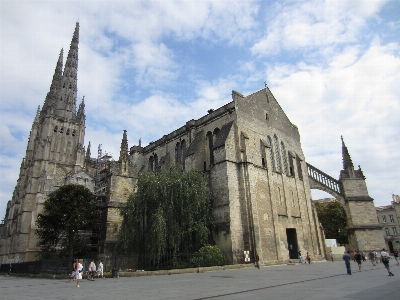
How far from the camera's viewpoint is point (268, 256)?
23.2 metres

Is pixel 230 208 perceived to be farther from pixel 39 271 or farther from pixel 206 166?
pixel 39 271

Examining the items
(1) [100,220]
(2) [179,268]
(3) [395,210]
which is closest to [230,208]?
(2) [179,268]

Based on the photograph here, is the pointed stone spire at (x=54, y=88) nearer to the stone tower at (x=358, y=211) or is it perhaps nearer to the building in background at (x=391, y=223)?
the stone tower at (x=358, y=211)

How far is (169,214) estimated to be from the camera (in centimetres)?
2100

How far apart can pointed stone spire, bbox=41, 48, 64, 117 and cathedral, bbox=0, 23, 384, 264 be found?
67.8 feet

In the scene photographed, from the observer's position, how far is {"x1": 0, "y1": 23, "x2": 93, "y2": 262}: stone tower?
40.1 metres

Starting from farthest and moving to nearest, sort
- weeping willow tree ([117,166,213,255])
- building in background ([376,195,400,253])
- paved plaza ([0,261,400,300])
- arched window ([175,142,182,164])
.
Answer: building in background ([376,195,400,253]) → arched window ([175,142,182,164]) → weeping willow tree ([117,166,213,255]) → paved plaza ([0,261,400,300])

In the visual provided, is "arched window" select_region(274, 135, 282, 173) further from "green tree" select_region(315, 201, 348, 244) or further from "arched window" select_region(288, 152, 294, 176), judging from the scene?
"green tree" select_region(315, 201, 348, 244)

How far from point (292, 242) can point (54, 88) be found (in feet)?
181

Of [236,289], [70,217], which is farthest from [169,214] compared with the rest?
[236,289]

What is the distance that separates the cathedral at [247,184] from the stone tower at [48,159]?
31 centimetres

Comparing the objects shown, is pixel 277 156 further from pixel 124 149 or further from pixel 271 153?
pixel 124 149

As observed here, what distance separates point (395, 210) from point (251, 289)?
205ft

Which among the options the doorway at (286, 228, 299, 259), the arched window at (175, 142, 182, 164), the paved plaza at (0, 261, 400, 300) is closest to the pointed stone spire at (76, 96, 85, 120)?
the arched window at (175, 142, 182, 164)
